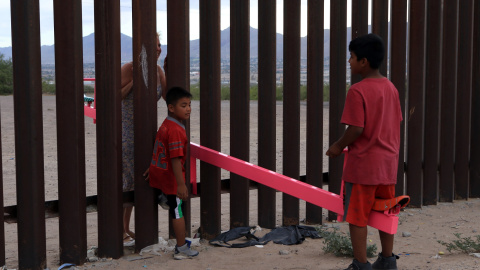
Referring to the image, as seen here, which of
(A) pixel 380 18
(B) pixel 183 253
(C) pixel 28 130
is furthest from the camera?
→ (A) pixel 380 18

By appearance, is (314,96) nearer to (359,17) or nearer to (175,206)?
(359,17)

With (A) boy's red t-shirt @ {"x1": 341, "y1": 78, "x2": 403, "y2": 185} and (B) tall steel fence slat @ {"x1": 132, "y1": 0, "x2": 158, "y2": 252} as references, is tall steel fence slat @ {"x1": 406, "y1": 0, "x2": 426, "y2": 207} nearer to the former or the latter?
(A) boy's red t-shirt @ {"x1": 341, "y1": 78, "x2": 403, "y2": 185}

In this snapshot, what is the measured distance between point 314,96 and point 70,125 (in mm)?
2110

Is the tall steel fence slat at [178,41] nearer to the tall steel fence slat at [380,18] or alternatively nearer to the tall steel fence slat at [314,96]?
the tall steel fence slat at [314,96]

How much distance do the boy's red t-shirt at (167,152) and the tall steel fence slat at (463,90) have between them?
330 cm

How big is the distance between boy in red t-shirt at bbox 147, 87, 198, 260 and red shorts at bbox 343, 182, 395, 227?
1.11 meters

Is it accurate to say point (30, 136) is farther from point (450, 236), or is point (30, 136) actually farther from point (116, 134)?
point (450, 236)

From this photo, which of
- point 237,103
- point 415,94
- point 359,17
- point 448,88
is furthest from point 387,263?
point 448,88

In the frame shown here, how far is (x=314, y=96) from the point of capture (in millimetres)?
5383

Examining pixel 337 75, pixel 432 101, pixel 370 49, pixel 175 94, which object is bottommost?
pixel 432 101

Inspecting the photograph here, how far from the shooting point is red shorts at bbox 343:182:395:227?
3.85 meters

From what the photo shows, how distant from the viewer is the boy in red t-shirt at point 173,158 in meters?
4.27

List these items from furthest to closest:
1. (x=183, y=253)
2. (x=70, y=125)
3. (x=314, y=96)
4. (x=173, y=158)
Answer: (x=314, y=96)
(x=183, y=253)
(x=173, y=158)
(x=70, y=125)

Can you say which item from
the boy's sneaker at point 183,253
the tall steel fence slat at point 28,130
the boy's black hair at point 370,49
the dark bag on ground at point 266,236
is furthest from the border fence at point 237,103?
the boy's black hair at point 370,49
